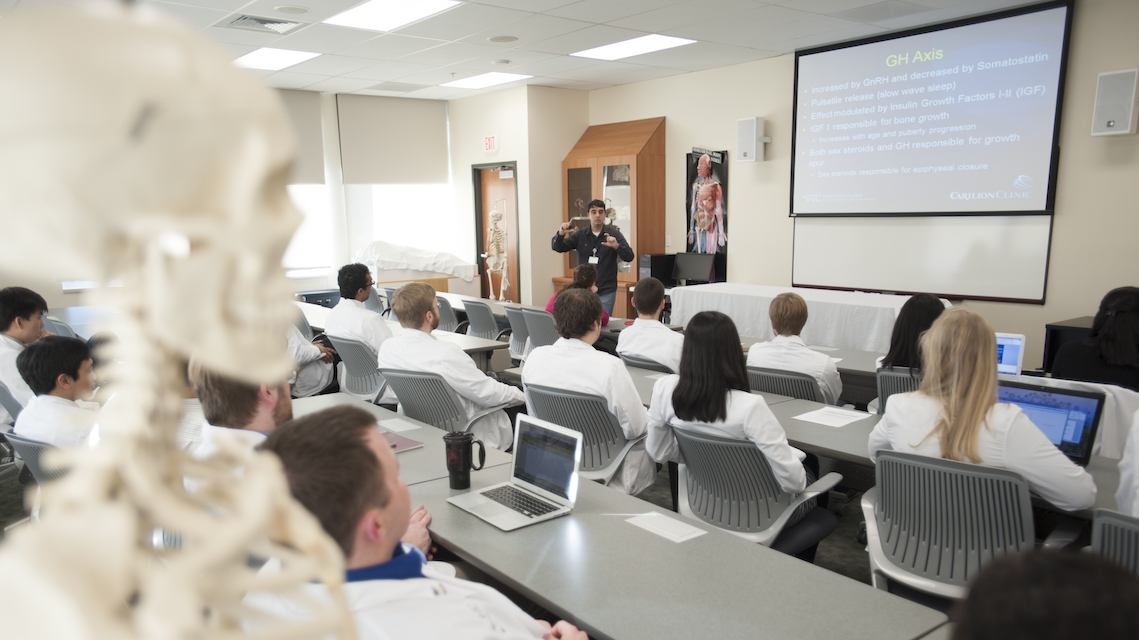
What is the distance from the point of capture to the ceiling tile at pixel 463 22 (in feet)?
17.6

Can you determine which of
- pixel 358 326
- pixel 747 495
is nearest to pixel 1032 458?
pixel 747 495

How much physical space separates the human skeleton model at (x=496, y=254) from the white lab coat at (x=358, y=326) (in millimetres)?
4845

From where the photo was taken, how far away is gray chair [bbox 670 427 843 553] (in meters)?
2.39

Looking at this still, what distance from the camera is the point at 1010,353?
11.9 ft

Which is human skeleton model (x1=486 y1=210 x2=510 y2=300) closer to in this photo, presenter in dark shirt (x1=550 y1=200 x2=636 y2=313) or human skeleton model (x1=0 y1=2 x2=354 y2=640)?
presenter in dark shirt (x1=550 y1=200 x2=636 y2=313)

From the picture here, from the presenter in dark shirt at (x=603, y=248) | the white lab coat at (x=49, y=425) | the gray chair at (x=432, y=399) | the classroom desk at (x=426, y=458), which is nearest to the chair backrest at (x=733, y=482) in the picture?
the classroom desk at (x=426, y=458)

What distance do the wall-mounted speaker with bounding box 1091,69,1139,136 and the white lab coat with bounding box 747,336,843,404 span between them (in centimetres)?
324

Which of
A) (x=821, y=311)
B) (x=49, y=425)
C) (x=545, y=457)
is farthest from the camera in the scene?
(x=821, y=311)

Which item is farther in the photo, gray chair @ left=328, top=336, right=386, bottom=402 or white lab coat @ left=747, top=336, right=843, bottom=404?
gray chair @ left=328, top=336, right=386, bottom=402

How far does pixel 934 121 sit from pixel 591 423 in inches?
189

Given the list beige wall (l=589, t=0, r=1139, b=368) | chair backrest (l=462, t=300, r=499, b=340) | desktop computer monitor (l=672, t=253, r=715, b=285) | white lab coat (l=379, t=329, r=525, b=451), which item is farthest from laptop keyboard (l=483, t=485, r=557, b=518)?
desktop computer monitor (l=672, t=253, r=715, b=285)

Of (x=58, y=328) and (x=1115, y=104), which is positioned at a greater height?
(x=1115, y=104)

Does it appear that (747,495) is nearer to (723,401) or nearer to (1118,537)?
(723,401)

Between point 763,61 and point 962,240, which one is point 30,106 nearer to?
point 962,240
